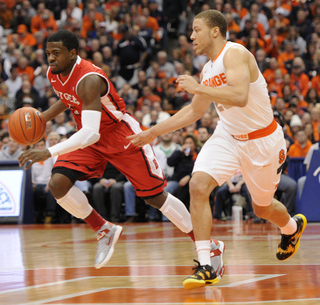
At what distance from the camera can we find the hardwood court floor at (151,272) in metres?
3.45

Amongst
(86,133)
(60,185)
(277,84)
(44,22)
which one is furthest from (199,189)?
(44,22)

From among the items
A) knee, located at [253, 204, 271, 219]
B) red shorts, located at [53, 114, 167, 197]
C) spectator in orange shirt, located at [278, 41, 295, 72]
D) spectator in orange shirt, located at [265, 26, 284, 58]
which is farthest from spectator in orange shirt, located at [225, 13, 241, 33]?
knee, located at [253, 204, 271, 219]

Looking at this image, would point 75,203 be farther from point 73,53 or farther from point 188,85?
point 188,85

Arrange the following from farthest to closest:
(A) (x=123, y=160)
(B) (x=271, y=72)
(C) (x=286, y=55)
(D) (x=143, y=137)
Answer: (C) (x=286, y=55), (B) (x=271, y=72), (A) (x=123, y=160), (D) (x=143, y=137)

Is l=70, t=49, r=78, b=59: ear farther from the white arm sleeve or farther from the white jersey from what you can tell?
the white jersey

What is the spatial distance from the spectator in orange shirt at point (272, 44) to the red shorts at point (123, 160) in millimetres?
9405

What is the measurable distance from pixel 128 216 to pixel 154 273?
6.27 meters

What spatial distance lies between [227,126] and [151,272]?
1.29 m

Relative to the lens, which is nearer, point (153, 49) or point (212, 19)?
point (212, 19)

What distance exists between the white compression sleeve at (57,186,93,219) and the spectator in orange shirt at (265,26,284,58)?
979cm

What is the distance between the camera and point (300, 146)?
34.0 ft

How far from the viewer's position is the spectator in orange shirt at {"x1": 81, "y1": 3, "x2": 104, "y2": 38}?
1571 cm

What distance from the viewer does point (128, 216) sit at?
423 inches

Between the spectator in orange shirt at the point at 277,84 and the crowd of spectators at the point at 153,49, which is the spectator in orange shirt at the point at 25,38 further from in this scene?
the spectator in orange shirt at the point at 277,84
